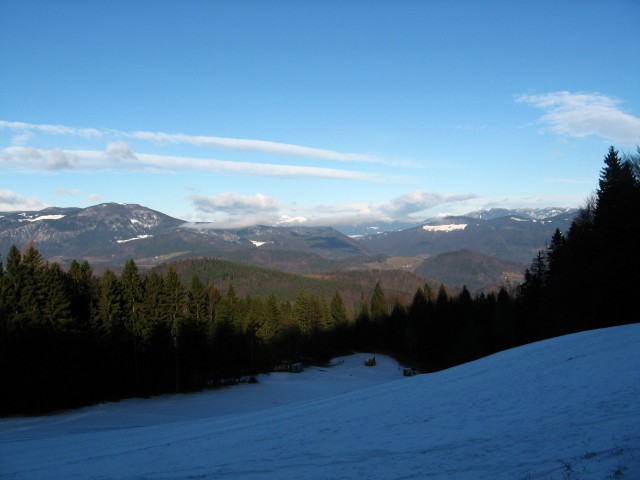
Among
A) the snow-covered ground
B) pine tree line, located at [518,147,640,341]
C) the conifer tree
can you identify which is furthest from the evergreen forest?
the conifer tree

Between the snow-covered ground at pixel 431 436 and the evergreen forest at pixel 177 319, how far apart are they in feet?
22.5

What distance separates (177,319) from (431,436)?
37.1 metres

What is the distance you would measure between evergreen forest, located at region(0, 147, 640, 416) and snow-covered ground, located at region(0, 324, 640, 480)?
685cm

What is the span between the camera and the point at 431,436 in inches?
538

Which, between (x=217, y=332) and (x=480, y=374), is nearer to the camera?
(x=480, y=374)

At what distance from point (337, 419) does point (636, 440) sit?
1160 centimetres

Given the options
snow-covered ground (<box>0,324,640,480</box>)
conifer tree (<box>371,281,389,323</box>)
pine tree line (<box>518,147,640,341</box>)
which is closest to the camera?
snow-covered ground (<box>0,324,640,480</box>)

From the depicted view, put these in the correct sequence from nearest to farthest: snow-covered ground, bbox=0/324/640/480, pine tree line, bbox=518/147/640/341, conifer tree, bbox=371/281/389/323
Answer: snow-covered ground, bbox=0/324/640/480 < pine tree line, bbox=518/147/640/341 < conifer tree, bbox=371/281/389/323

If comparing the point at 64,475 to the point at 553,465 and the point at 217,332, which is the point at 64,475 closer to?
the point at 553,465

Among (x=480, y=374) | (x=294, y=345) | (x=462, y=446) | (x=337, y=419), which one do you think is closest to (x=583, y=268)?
(x=480, y=374)

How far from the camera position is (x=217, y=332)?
5238 centimetres

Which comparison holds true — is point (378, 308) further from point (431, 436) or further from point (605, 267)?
point (431, 436)

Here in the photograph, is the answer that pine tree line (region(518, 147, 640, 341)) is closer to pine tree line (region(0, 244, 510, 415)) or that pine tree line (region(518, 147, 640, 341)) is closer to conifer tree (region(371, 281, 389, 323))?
pine tree line (region(0, 244, 510, 415))

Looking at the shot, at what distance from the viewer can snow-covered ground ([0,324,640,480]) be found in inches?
402
